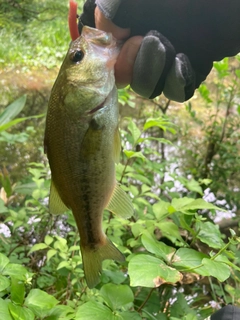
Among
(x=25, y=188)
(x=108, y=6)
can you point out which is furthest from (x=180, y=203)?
(x=25, y=188)

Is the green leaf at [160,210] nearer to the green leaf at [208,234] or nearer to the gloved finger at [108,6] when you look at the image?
the green leaf at [208,234]

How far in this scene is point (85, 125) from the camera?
115cm

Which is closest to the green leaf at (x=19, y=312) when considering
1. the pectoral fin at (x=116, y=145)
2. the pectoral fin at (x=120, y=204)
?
the pectoral fin at (x=120, y=204)

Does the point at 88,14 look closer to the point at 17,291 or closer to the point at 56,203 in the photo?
the point at 56,203

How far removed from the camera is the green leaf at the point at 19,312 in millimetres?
1086

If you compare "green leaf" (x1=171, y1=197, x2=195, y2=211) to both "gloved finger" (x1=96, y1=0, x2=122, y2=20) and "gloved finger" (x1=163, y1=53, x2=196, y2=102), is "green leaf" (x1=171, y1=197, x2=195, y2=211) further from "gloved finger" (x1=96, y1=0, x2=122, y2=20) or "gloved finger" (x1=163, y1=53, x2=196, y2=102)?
"gloved finger" (x1=96, y1=0, x2=122, y2=20)

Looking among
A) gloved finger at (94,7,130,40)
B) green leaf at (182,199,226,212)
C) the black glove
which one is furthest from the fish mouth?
green leaf at (182,199,226,212)

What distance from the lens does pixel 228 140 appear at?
335cm

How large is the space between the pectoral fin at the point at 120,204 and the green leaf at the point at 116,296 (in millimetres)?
230

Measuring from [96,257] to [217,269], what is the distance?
386mm

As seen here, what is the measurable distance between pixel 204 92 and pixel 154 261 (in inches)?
87.8

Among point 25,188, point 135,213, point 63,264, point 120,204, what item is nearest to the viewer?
point 120,204

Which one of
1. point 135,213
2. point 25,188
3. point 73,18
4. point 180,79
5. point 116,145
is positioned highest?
point 73,18

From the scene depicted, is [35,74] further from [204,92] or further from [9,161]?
[204,92]
